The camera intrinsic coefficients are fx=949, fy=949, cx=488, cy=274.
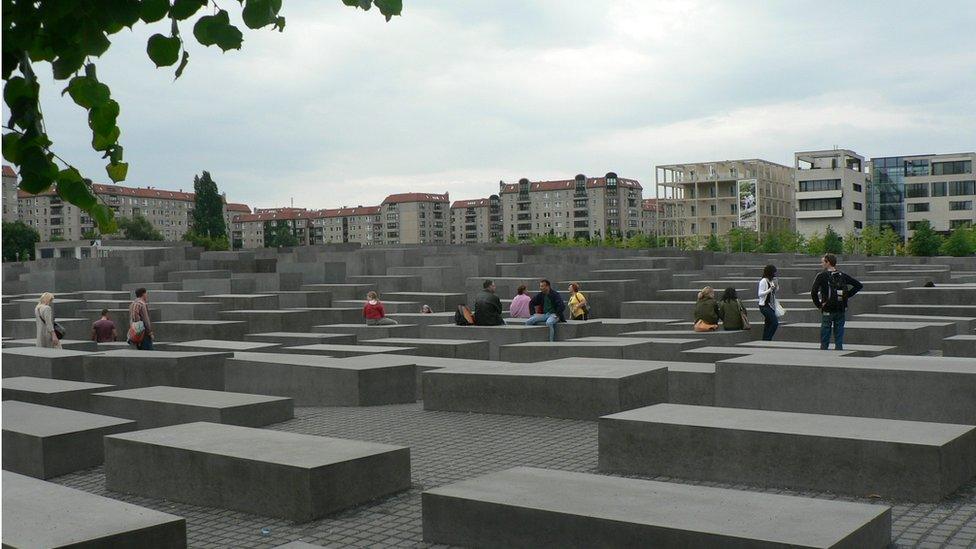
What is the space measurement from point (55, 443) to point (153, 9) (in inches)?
247

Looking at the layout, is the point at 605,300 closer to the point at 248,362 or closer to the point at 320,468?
the point at 248,362

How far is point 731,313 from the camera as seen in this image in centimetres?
1691

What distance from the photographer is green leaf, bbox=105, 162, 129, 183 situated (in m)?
3.81

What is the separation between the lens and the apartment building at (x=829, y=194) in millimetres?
110500

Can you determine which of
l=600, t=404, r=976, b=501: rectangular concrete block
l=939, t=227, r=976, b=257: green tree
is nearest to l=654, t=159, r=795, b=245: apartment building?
l=939, t=227, r=976, b=257: green tree

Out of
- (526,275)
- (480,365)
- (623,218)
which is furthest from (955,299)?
(623,218)

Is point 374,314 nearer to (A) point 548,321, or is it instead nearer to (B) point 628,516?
(A) point 548,321

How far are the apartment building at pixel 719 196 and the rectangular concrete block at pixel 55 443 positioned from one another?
393 ft

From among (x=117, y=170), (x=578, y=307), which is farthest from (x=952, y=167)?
(x=117, y=170)

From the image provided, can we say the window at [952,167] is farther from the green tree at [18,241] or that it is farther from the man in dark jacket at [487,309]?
the man in dark jacket at [487,309]

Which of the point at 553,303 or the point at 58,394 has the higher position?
the point at 553,303

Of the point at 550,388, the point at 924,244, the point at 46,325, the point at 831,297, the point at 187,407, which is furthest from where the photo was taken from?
the point at 924,244

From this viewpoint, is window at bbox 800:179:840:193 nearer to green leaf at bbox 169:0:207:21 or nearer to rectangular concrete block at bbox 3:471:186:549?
rectangular concrete block at bbox 3:471:186:549

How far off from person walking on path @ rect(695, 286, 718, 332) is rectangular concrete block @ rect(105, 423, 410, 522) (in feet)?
34.1
